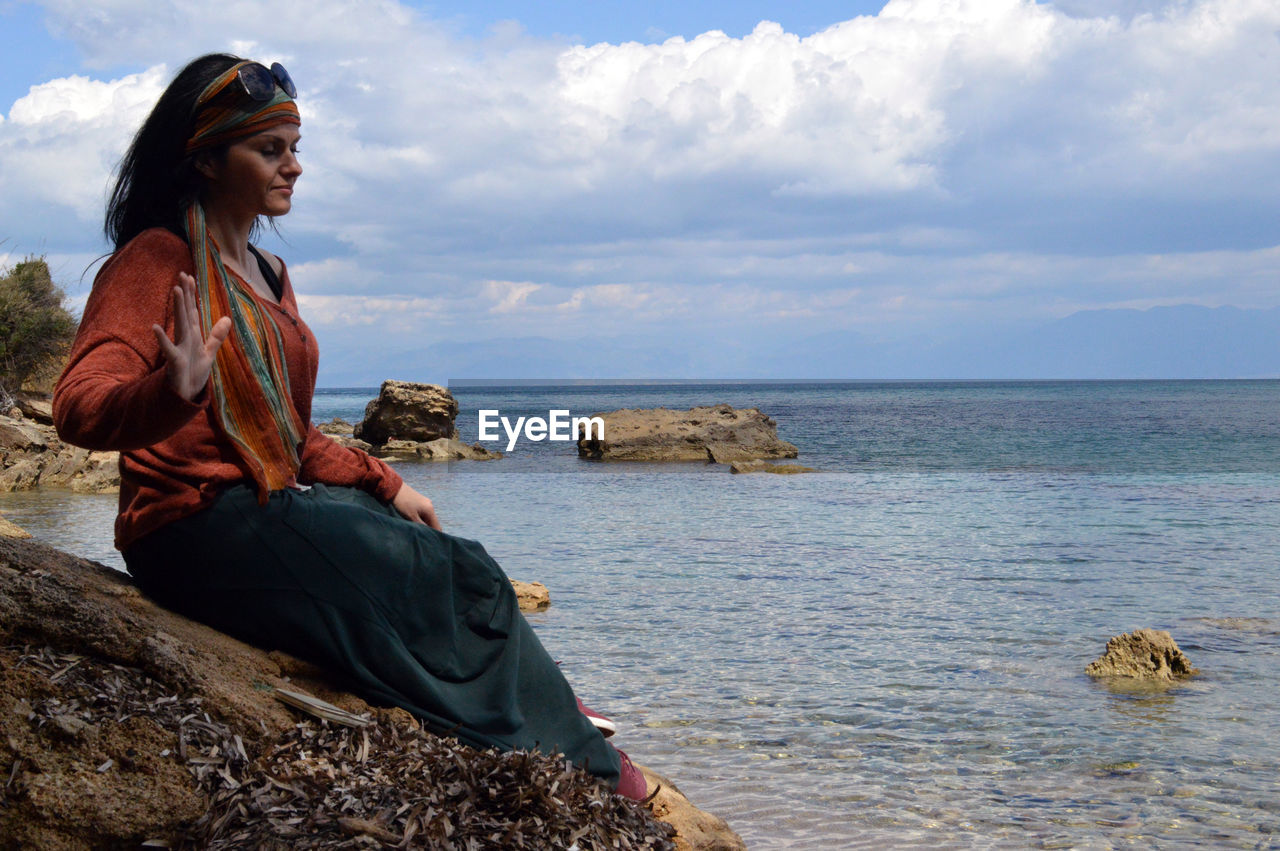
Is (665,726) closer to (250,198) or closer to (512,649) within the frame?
(512,649)

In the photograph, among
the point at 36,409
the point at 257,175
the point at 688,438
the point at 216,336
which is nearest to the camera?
the point at 216,336

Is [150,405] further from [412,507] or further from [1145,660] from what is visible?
[1145,660]

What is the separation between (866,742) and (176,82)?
492 centimetres

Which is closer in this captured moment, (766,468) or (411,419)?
(766,468)

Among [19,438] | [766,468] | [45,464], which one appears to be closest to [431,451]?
[766,468]

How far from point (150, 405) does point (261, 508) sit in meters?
0.54

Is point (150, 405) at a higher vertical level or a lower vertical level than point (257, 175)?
lower

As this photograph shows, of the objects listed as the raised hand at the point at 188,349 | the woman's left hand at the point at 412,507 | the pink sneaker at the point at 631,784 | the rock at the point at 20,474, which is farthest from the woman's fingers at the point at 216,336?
the rock at the point at 20,474

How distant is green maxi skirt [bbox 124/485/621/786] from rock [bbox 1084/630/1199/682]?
5773mm

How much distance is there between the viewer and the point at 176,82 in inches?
106

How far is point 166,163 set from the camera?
8.89 feet

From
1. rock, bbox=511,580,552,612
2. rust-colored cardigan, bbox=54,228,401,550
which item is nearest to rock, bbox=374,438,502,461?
rock, bbox=511,580,552,612

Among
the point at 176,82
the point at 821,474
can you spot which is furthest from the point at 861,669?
the point at 821,474

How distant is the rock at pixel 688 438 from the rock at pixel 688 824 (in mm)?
24616
